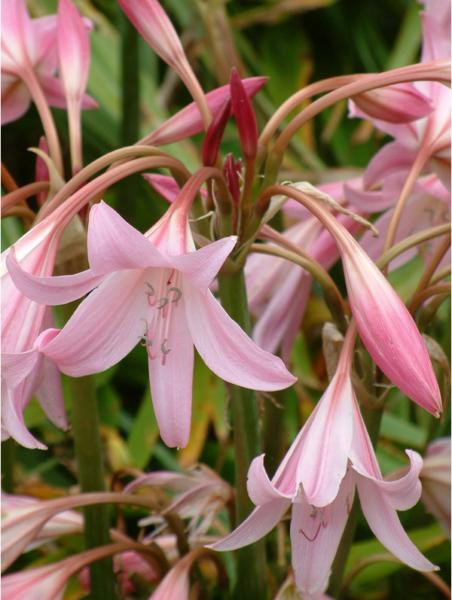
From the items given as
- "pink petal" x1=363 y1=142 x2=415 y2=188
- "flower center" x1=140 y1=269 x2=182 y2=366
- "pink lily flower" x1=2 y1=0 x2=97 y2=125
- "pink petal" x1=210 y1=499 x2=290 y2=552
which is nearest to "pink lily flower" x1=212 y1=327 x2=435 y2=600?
"pink petal" x1=210 y1=499 x2=290 y2=552

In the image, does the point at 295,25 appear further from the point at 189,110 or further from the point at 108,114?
the point at 189,110

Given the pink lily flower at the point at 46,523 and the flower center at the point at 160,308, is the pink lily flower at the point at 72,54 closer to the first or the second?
the flower center at the point at 160,308

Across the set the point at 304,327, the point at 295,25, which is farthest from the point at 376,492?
the point at 295,25

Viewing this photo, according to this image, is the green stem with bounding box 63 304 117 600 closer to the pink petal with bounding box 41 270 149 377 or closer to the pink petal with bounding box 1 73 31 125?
the pink petal with bounding box 41 270 149 377

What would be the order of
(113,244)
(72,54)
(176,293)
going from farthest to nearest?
(72,54) < (176,293) < (113,244)

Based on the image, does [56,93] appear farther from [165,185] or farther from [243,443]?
[243,443]

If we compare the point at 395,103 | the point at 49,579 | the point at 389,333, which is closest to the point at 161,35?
the point at 395,103
